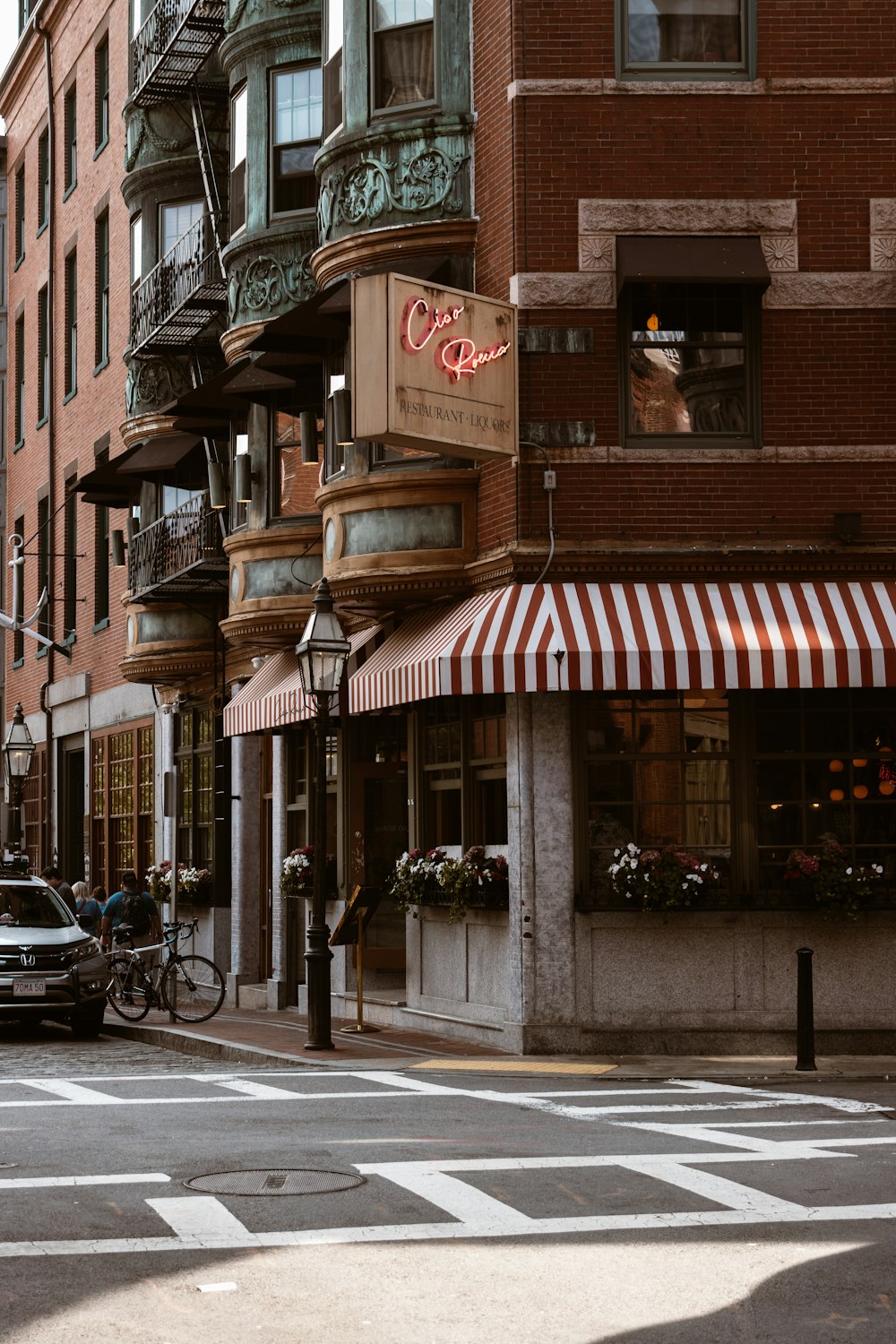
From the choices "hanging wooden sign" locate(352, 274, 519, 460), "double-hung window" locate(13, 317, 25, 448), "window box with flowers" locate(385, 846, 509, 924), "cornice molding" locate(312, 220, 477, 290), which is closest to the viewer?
"hanging wooden sign" locate(352, 274, 519, 460)

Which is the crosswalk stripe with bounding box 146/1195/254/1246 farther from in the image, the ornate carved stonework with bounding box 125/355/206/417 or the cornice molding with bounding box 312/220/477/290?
the ornate carved stonework with bounding box 125/355/206/417

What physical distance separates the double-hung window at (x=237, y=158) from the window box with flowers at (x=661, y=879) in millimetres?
10582

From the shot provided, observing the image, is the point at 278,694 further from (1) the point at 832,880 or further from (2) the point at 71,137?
(2) the point at 71,137

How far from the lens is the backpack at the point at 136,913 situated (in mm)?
25766

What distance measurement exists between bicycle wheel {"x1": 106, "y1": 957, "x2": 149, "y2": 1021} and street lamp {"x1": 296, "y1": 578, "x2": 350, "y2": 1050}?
4.87 metres

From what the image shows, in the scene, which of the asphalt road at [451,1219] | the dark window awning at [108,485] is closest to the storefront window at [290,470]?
the dark window awning at [108,485]

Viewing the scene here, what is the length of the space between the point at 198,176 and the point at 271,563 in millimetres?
7980

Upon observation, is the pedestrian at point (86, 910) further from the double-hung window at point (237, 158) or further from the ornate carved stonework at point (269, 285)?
the double-hung window at point (237, 158)

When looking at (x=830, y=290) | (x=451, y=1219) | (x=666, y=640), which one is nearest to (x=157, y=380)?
(x=830, y=290)

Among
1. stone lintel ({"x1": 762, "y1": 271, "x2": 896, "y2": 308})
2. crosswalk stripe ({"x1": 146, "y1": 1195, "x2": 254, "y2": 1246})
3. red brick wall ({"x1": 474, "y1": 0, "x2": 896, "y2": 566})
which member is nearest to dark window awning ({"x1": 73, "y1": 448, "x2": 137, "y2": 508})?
red brick wall ({"x1": 474, "y1": 0, "x2": 896, "y2": 566})

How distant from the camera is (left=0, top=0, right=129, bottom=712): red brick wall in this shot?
3350 cm

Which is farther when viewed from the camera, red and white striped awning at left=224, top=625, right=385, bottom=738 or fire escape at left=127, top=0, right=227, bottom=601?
fire escape at left=127, top=0, right=227, bottom=601

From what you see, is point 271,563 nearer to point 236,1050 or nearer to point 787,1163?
point 236,1050

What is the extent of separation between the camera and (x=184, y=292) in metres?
27.0
